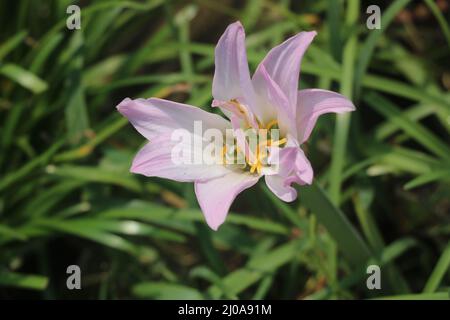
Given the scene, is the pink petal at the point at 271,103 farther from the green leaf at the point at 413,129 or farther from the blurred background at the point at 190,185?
the green leaf at the point at 413,129

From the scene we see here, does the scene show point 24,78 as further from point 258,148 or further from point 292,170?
point 292,170

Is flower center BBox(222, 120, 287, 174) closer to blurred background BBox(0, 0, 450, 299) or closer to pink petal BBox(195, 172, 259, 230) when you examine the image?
pink petal BBox(195, 172, 259, 230)

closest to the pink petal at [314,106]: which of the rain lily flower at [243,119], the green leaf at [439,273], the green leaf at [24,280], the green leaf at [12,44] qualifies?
the rain lily flower at [243,119]

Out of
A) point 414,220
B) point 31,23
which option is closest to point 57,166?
point 31,23

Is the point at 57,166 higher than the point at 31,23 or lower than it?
lower

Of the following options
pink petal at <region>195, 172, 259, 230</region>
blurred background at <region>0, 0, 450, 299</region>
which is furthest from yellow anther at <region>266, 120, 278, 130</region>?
blurred background at <region>0, 0, 450, 299</region>

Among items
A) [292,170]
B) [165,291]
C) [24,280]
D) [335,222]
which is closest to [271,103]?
[292,170]
